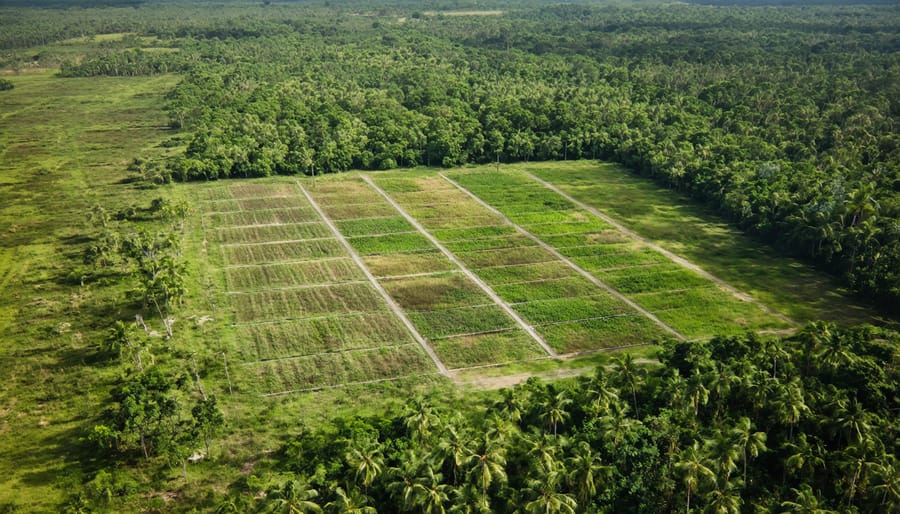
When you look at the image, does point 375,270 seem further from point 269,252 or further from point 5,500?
point 5,500

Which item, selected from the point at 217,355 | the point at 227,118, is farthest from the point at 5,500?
the point at 227,118

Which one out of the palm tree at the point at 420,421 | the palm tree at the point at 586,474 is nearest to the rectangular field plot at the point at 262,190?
the palm tree at the point at 420,421

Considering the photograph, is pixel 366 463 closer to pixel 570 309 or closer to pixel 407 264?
pixel 570 309

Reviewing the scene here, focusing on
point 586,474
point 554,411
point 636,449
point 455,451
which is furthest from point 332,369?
point 636,449

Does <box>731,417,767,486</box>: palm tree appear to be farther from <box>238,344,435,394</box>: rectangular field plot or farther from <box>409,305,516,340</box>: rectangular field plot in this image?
<box>409,305,516,340</box>: rectangular field plot

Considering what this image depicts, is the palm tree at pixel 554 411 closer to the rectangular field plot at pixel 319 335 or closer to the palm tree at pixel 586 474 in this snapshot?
the palm tree at pixel 586 474

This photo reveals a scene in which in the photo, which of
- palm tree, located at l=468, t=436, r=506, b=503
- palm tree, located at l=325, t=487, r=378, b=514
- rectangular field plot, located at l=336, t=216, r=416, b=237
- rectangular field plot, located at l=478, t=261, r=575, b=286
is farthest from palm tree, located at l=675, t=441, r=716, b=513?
rectangular field plot, located at l=336, t=216, r=416, b=237
